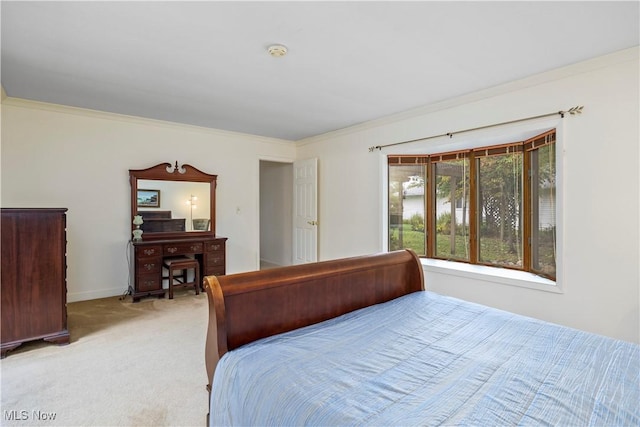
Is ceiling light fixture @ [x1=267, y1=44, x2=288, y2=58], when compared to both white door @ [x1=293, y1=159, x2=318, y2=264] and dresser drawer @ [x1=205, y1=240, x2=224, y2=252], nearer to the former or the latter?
white door @ [x1=293, y1=159, x2=318, y2=264]

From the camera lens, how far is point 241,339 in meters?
1.51

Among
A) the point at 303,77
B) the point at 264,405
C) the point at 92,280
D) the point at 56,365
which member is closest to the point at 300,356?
the point at 264,405

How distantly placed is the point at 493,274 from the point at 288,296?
2529 mm

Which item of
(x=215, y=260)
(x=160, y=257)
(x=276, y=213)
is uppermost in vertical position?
(x=276, y=213)

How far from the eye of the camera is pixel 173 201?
4.55 meters

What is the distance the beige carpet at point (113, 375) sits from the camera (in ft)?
6.02

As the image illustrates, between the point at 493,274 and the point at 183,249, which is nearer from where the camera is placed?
the point at 493,274

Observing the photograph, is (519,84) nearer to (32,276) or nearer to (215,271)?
(215,271)

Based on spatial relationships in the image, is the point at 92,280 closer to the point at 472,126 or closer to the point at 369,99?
the point at 369,99

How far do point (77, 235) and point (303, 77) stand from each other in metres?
3.35

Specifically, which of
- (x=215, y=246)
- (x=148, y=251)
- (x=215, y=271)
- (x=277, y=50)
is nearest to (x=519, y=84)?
(x=277, y=50)

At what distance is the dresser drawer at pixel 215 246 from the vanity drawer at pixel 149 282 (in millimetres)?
719

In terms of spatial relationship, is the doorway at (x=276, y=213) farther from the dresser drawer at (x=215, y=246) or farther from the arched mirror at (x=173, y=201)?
the dresser drawer at (x=215, y=246)

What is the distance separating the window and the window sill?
0.17 metres
